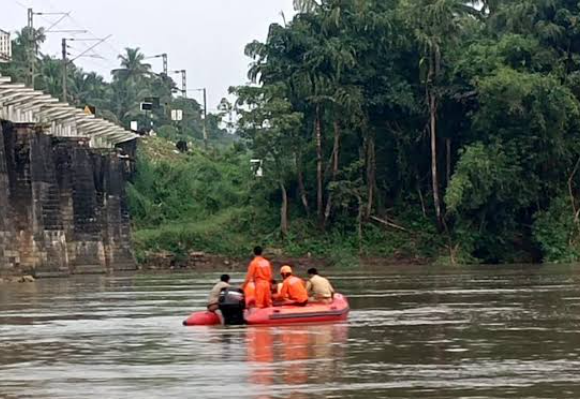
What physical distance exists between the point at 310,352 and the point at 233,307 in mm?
5446

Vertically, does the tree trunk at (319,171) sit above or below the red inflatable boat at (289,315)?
above

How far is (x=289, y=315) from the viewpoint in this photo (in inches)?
978

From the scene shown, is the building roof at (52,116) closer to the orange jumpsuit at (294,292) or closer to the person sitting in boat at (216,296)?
the person sitting in boat at (216,296)

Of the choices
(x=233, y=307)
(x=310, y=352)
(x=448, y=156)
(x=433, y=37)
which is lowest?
(x=310, y=352)

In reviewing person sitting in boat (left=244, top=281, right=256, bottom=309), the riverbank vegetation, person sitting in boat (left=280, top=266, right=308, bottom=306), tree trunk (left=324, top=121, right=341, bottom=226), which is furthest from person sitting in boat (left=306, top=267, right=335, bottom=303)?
tree trunk (left=324, top=121, right=341, bottom=226)

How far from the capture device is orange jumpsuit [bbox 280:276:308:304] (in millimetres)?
25234

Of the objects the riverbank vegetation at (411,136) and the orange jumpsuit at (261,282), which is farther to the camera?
the riverbank vegetation at (411,136)

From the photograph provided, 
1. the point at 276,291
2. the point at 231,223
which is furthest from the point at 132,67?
the point at 276,291

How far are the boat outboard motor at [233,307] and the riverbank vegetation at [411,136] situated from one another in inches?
1592

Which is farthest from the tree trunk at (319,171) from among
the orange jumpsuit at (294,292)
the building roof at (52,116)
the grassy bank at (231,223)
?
the orange jumpsuit at (294,292)

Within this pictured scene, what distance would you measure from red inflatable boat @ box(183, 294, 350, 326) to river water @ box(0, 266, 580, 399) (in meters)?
0.32

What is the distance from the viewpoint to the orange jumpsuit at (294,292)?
25234mm

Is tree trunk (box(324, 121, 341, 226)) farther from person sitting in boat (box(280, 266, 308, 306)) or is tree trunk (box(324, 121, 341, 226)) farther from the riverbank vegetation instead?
person sitting in boat (box(280, 266, 308, 306))

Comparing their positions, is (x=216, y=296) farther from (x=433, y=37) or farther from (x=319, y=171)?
(x=319, y=171)
